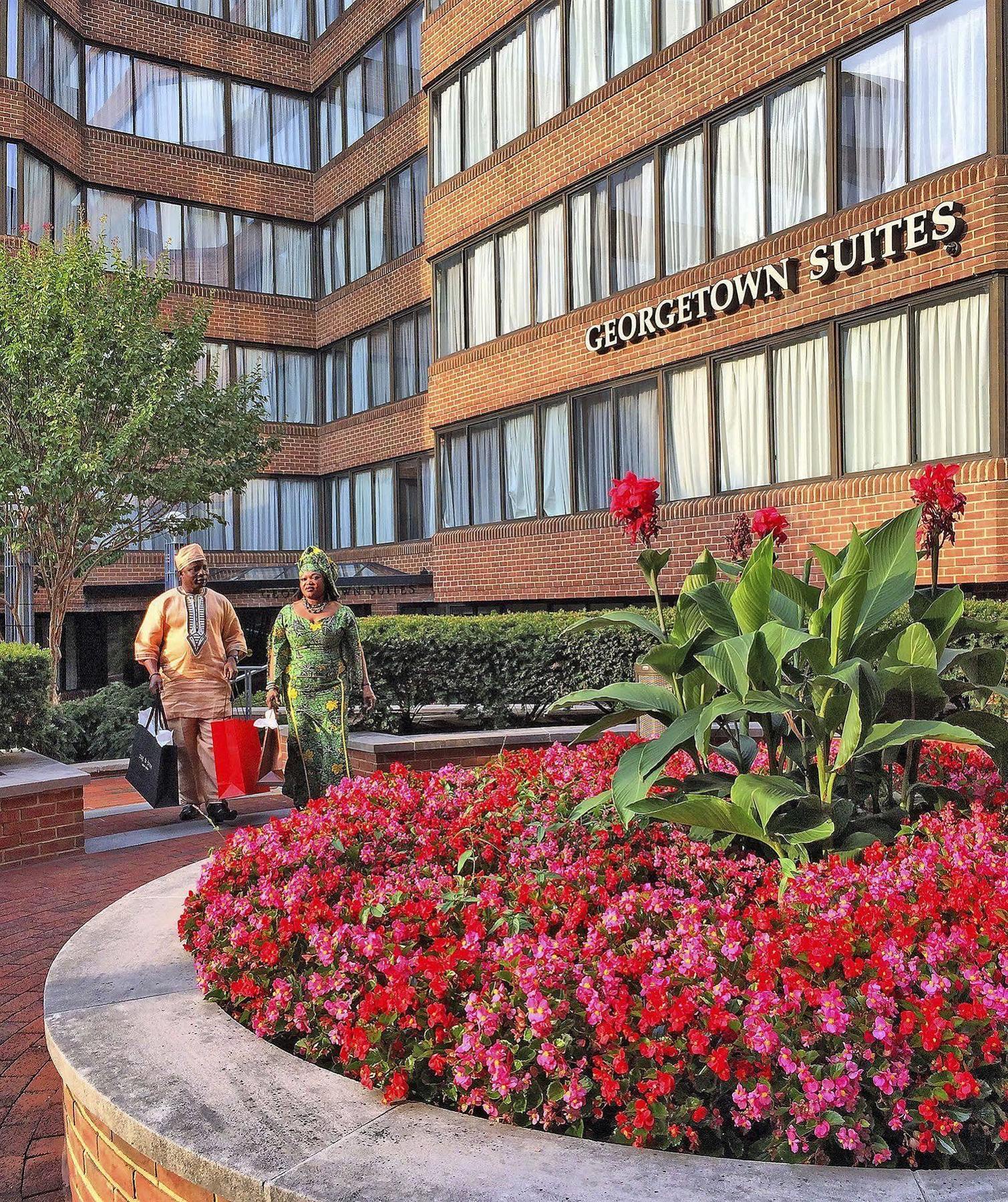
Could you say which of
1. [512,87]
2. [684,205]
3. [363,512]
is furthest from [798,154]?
[363,512]

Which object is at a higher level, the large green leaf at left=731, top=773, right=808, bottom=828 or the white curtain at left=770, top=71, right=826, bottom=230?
the white curtain at left=770, top=71, right=826, bottom=230

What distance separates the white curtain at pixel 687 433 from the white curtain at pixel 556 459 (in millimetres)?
2263

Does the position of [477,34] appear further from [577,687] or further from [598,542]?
[577,687]

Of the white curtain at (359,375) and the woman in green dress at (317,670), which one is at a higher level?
the white curtain at (359,375)

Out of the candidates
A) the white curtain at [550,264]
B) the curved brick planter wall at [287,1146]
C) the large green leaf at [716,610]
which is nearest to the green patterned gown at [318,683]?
the large green leaf at [716,610]

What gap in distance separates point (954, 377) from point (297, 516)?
19772 mm

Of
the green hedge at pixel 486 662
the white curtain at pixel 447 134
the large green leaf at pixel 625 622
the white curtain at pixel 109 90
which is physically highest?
the white curtain at pixel 109 90

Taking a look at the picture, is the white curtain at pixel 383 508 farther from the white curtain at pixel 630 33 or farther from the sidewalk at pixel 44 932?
the sidewalk at pixel 44 932

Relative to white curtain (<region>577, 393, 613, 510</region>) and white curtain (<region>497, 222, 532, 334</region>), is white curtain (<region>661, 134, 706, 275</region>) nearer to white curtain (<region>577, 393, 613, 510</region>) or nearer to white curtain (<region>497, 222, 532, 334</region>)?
white curtain (<region>577, 393, 613, 510</region>)

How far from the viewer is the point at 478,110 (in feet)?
63.3

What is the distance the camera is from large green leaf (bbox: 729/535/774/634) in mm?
3959

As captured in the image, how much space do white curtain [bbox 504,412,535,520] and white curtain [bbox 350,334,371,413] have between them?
9229 mm

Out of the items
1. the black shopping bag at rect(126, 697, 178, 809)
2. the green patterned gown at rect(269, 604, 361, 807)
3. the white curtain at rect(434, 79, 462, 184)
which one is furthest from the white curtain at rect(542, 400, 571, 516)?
the green patterned gown at rect(269, 604, 361, 807)

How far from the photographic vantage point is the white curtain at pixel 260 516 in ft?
93.9
